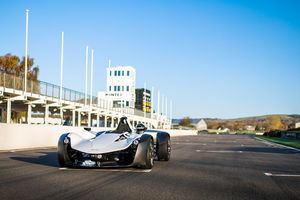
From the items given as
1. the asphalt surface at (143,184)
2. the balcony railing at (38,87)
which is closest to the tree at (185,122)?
the balcony railing at (38,87)

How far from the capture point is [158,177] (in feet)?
24.2

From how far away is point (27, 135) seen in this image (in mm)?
16781

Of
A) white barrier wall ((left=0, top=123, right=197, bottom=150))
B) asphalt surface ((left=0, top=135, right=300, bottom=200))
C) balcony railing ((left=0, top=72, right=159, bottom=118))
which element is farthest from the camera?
balcony railing ((left=0, top=72, right=159, bottom=118))

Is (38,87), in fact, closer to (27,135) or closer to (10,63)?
(27,135)

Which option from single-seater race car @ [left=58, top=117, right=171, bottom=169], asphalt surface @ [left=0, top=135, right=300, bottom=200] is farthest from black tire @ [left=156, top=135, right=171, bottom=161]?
asphalt surface @ [left=0, top=135, right=300, bottom=200]

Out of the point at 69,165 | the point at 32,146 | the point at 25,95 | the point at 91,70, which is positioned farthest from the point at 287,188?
the point at 91,70

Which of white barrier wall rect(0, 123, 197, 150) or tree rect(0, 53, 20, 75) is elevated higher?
tree rect(0, 53, 20, 75)

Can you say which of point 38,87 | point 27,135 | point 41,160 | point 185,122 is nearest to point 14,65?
point 38,87

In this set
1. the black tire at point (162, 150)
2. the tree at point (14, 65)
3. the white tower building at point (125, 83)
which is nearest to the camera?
the black tire at point (162, 150)

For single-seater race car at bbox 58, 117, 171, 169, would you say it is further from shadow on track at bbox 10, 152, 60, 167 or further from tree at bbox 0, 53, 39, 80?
tree at bbox 0, 53, 39, 80

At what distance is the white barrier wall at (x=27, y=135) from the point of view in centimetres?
1517

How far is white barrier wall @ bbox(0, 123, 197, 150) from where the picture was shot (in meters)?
15.2

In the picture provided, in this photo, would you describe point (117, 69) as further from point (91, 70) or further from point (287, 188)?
point (287, 188)

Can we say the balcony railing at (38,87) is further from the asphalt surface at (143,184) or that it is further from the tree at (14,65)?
the tree at (14,65)
